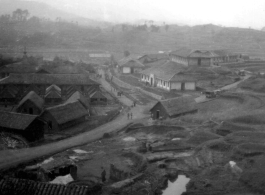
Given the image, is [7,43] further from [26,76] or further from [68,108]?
[68,108]

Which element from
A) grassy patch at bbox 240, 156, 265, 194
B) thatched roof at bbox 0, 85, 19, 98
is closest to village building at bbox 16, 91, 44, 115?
thatched roof at bbox 0, 85, 19, 98

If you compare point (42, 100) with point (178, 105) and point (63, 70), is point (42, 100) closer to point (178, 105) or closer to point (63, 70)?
point (63, 70)

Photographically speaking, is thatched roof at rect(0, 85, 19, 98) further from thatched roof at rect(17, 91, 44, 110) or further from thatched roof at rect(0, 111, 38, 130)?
thatched roof at rect(0, 111, 38, 130)

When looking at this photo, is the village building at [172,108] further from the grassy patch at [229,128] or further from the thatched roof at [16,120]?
the thatched roof at [16,120]

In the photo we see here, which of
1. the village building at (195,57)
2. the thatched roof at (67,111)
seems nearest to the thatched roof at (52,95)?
the thatched roof at (67,111)

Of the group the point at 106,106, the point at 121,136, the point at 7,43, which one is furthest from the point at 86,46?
the point at 121,136

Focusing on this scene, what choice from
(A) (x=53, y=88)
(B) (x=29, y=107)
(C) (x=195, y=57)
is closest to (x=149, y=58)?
(C) (x=195, y=57)
